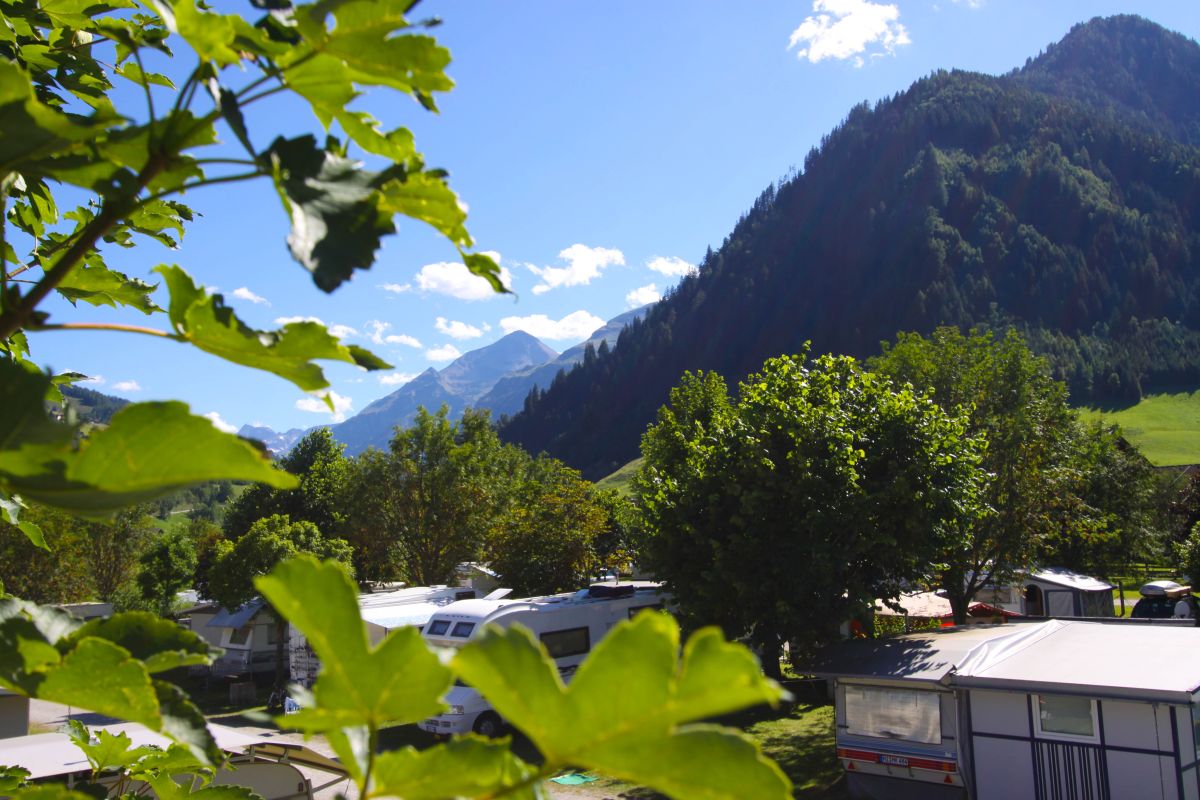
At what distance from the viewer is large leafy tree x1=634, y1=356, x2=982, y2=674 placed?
1359 centimetres

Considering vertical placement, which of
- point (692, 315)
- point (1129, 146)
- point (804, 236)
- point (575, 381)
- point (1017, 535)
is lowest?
point (1017, 535)

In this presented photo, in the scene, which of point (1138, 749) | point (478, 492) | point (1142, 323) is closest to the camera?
point (1138, 749)

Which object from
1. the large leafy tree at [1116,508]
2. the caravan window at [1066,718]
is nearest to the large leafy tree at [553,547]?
the caravan window at [1066,718]

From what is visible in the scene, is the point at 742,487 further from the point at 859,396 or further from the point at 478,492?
the point at 478,492

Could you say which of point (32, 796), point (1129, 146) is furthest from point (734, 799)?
point (1129, 146)

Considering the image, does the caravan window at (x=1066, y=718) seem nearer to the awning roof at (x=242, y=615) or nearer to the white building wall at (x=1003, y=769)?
the white building wall at (x=1003, y=769)

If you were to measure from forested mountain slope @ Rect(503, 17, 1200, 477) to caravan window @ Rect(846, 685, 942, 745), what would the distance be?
113367mm

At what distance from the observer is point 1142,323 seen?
124m

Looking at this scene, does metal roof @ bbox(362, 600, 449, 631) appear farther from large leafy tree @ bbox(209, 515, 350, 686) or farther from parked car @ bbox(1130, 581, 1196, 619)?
parked car @ bbox(1130, 581, 1196, 619)

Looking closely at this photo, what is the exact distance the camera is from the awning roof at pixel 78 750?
7.94 meters

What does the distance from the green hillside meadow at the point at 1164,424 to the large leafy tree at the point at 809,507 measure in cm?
8326

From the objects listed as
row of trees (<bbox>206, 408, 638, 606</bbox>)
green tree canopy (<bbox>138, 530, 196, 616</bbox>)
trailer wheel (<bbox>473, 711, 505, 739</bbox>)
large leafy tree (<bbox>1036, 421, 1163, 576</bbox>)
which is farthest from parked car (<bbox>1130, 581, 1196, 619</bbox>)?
green tree canopy (<bbox>138, 530, 196, 616</bbox>)

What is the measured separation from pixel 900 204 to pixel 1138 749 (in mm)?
159596

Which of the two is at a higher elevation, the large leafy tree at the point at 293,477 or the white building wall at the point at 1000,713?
the large leafy tree at the point at 293,477
